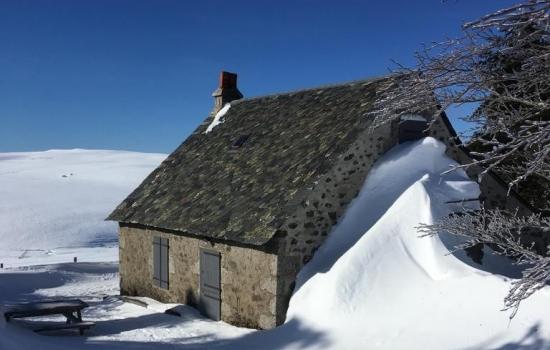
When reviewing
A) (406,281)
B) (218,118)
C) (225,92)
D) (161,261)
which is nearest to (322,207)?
(406,281)

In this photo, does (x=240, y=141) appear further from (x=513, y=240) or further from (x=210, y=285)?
(x=513, y=240)

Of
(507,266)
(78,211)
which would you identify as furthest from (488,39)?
(78,211)

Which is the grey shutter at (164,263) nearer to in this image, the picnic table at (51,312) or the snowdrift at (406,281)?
the picnic table at (51,312)

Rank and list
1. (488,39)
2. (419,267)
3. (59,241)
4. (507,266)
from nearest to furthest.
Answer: (488,39)
(419,267)
(507,266)
(59,241)

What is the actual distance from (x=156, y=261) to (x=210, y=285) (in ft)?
9.04

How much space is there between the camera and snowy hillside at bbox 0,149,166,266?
2828 cm

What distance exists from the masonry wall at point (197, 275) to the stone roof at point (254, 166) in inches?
17.6

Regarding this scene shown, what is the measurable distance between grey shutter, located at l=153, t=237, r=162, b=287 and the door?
2102mm

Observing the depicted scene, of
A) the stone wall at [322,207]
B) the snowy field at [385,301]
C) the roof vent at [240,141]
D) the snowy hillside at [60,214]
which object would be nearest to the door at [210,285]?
the snowy field at [385,301]

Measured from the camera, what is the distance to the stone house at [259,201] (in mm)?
9883

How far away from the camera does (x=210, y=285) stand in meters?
11.2

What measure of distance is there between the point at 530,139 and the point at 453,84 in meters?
1.03

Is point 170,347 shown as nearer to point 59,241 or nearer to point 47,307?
point 47,307

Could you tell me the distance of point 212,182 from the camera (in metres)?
13.1
